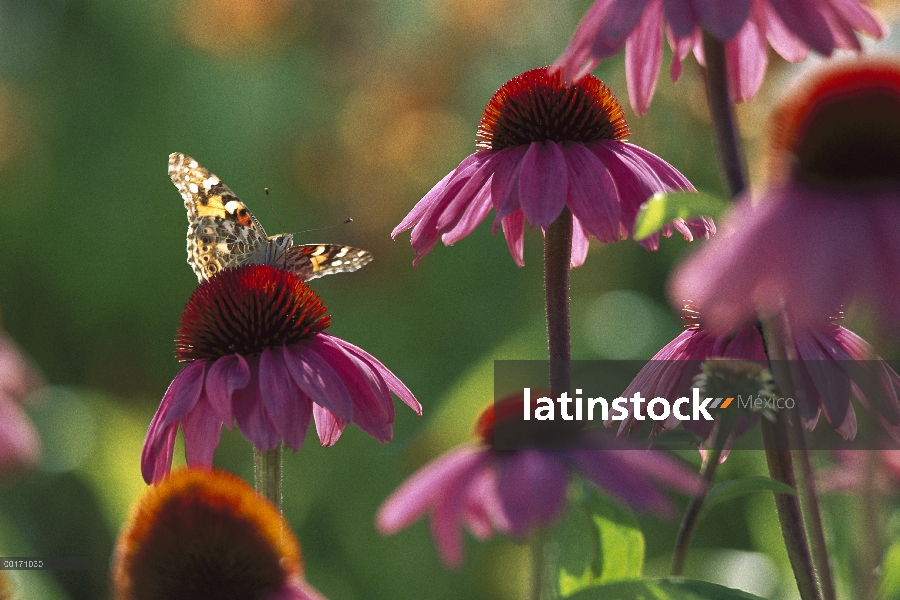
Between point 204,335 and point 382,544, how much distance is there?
1.17 m

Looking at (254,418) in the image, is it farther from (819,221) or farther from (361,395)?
(819,221)

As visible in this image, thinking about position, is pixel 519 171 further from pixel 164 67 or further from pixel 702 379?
pixel 164 67

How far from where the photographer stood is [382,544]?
1677 mm

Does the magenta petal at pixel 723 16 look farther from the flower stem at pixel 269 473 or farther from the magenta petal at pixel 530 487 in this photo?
the flower stem at pixel 269 473

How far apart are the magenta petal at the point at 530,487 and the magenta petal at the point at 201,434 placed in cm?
20

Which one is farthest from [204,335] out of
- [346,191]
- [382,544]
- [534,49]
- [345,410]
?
[534,49]

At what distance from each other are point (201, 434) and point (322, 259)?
0.93ft

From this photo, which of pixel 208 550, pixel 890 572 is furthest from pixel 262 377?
pixel 890 572

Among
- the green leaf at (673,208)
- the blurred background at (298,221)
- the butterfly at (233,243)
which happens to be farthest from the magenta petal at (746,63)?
the blurred background at (298,221)

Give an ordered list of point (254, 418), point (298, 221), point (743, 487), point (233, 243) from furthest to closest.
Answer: point (298, 221) → point (233, 243) → point (254, 418) → point (743, 487)

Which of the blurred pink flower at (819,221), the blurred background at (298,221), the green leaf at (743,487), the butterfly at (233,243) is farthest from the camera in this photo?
the blurred background at (298,221)

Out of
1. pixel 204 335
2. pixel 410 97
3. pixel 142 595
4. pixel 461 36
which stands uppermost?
pixel 461 36

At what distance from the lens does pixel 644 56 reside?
41cm

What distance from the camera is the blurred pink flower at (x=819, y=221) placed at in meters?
0.27
